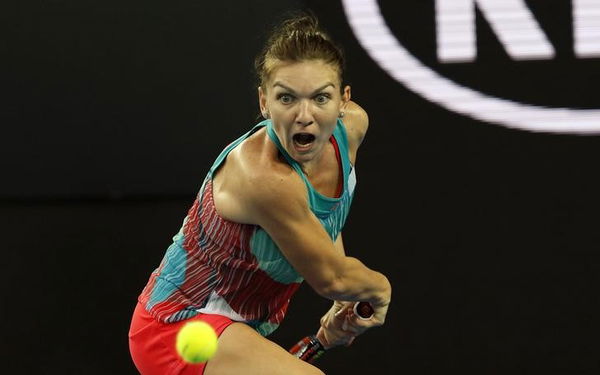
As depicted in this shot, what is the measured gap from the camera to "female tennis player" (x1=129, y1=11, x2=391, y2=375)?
241 cm

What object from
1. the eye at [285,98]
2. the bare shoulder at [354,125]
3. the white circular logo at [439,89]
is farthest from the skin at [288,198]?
the white circular logo at [439,89]

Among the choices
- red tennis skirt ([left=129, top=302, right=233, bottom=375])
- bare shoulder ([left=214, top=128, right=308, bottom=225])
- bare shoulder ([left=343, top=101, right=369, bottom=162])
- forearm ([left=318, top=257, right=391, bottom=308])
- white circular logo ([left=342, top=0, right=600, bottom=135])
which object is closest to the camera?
bare shoulder ([left=214, top=128, right=308, bottom=225])

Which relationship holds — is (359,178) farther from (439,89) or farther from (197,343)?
(197,343)

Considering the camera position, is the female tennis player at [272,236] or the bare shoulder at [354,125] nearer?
the female tennis player at [272,236]

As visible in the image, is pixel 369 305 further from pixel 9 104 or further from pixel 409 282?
pixel 9 104

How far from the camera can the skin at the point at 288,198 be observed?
2389 mm

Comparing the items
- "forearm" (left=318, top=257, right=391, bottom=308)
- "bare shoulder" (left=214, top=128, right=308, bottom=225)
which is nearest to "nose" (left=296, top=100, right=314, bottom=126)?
"bare shoulder" (left=214, top=128, right=308, bottom=225)

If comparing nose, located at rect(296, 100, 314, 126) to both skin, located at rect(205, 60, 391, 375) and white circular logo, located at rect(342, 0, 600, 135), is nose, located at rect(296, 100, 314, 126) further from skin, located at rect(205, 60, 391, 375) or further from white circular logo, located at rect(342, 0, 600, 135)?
white circular logo, located at rect(342, 0, 600, 135)

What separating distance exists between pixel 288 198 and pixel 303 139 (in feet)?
0.54

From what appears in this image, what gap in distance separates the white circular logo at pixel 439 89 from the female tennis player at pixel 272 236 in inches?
32.2

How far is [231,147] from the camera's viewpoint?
2559mm

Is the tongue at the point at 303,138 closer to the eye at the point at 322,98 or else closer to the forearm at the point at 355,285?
the eye at the point at 322,98

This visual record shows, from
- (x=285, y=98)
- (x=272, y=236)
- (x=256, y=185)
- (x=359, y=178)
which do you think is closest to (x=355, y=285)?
(x=272, y=236)

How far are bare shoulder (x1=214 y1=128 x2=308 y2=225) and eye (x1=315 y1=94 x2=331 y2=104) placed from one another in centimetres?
15
